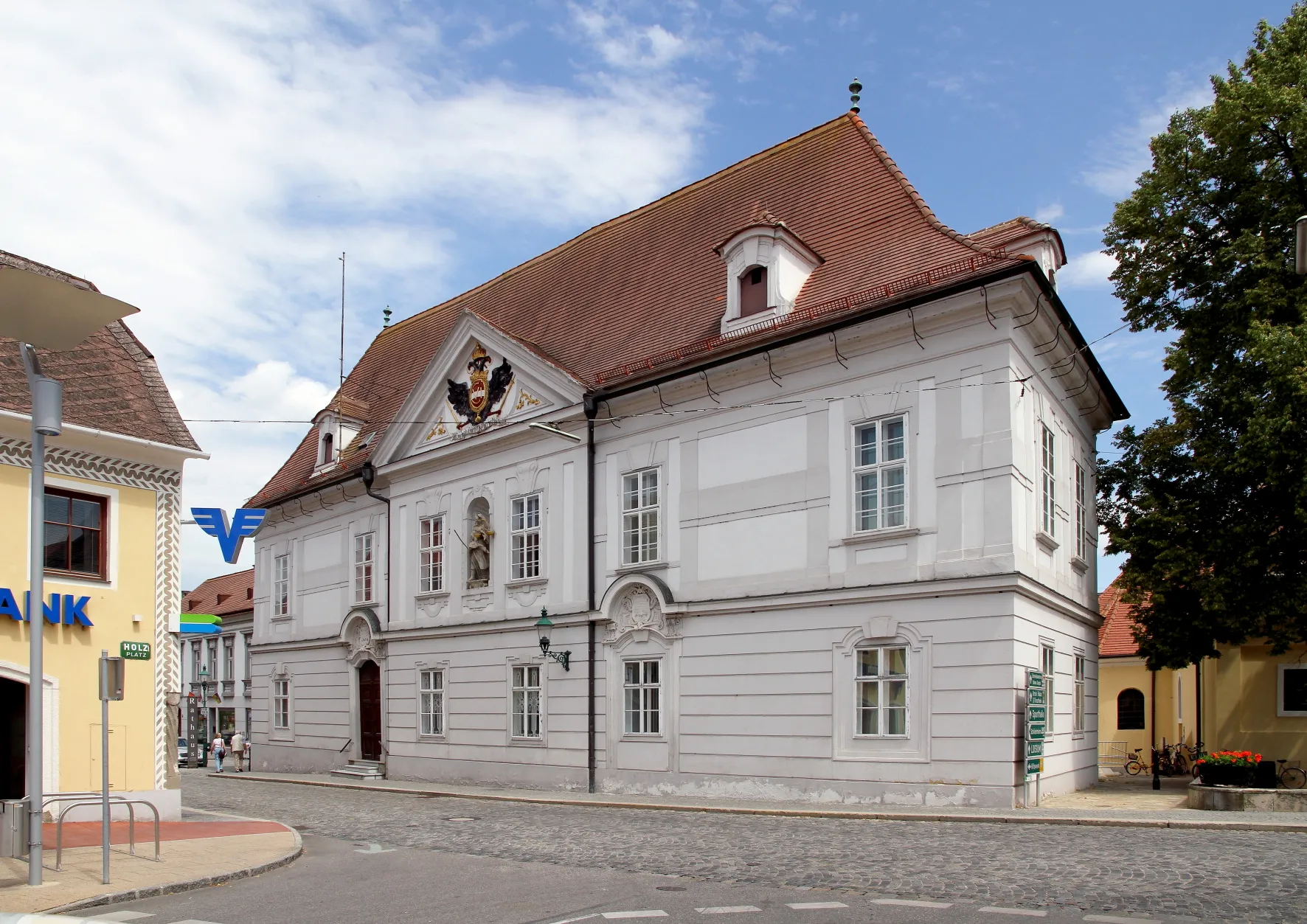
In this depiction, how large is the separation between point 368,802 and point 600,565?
20.0 ft

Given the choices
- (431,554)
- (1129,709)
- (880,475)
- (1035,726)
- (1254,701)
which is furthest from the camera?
(1129,709)

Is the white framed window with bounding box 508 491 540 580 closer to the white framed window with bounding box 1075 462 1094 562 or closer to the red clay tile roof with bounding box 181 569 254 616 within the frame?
the white framed window with bounding box 1075 462 1094 562

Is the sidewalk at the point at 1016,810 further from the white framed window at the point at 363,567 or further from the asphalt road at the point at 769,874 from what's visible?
the white framed window at the point at 363,567

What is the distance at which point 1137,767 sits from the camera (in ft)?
97.1

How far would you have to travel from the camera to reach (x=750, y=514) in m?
20.9

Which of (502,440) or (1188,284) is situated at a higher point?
(1188,284)

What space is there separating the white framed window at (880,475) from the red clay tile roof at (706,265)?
2026 millimetres

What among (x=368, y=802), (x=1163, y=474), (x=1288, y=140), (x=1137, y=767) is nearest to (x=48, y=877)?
(x=368, y=802)

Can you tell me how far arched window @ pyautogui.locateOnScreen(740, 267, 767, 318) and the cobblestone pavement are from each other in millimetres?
8828

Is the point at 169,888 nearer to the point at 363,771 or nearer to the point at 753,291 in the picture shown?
the point at 753,291

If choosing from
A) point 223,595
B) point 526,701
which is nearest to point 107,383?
point 526,701

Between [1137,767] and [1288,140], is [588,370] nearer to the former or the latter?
[1288,140]

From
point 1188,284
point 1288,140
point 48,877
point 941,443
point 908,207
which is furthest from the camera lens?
point 1188,284

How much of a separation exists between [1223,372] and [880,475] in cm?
888
